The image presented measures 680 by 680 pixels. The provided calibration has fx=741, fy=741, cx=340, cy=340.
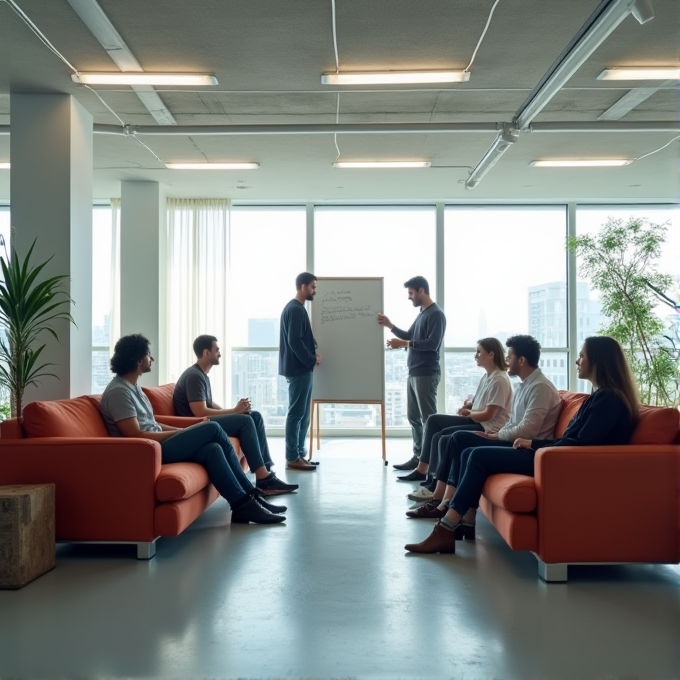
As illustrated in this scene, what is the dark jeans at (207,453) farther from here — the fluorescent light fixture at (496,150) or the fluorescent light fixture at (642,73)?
the fluorescent light fixture at (642,73)

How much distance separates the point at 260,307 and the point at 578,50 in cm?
603

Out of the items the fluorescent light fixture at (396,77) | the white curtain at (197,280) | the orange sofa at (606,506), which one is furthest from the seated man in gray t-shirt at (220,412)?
the white curtain at (197,280)

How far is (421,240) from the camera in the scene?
9.52m

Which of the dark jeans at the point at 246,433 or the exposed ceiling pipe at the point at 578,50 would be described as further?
the dark jeans at the point at 246,433

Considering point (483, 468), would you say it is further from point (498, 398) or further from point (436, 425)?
point (436, 425)

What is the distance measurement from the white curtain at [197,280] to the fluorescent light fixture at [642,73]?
529cm

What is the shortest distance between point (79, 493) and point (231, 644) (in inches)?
59.2

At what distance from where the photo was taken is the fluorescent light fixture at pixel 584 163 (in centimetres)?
729

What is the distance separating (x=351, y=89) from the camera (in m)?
5.28

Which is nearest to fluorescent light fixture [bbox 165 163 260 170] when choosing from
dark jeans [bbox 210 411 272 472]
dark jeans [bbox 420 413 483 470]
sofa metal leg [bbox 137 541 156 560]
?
dark jeans [bbox 210 411 272 472]

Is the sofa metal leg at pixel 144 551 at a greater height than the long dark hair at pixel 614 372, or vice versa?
the long dark hair at pixel 614 372

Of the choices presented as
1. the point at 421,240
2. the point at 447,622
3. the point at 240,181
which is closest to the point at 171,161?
the point at 240,181

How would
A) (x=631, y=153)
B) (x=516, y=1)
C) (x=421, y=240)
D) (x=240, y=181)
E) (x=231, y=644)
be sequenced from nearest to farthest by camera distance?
1. (x=231, y=644)
2. (x=516, y=1)
3. (x=631, y=153)
4. (x=240, y=181)
5. (x=421, y=240)

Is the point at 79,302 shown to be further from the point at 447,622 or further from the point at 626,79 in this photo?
the point at 626,79
